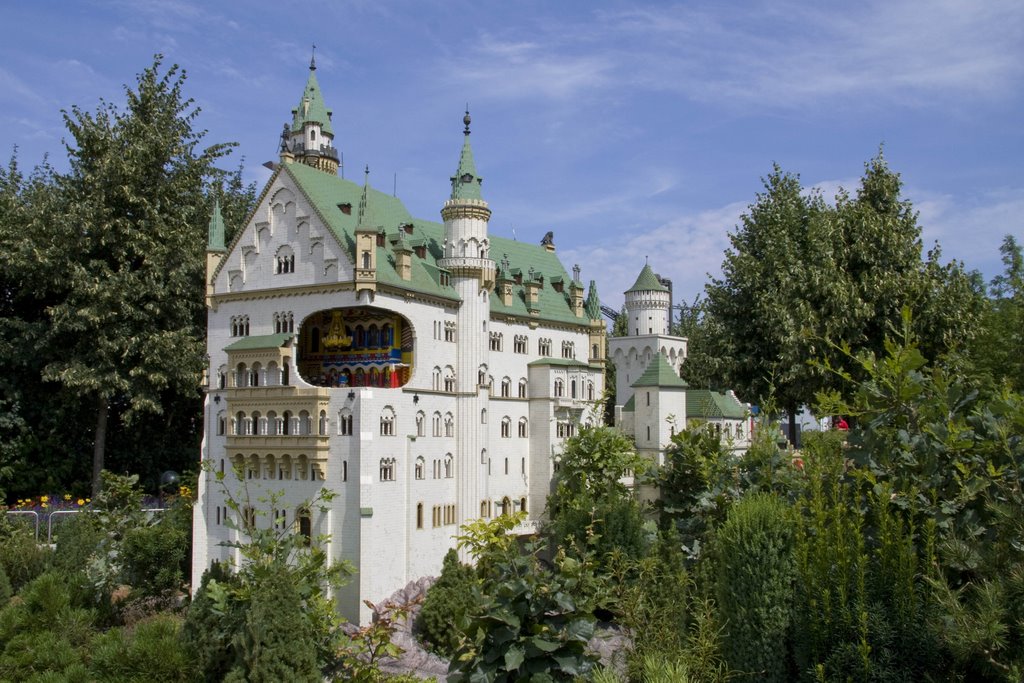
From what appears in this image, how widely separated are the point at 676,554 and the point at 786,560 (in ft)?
35.5

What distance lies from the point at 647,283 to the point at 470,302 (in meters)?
15.7

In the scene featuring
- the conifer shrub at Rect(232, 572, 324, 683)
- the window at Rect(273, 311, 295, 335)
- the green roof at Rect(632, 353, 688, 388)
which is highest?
the window at Rect(273, 311, 295, 335)

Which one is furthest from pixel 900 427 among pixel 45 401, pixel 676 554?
pixel 45 401

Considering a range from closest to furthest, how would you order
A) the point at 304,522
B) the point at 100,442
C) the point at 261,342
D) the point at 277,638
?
the point at 277,638, the point at 304,522, the point at 261,342, the point at 100,442

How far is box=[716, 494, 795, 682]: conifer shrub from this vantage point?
18781 mm

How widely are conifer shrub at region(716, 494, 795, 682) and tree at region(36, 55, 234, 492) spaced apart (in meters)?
42.0

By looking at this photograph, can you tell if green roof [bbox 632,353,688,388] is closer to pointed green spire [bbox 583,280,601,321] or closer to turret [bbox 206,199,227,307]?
pointed green spire [bbox 583,280,601,321]

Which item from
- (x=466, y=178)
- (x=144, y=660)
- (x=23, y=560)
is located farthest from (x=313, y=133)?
(x=144, y=660)

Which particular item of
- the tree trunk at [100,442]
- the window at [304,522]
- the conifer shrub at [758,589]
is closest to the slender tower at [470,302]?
the window at [304,522]

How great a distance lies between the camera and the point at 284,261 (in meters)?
49.3

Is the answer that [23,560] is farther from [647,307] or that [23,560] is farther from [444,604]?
[647,307]

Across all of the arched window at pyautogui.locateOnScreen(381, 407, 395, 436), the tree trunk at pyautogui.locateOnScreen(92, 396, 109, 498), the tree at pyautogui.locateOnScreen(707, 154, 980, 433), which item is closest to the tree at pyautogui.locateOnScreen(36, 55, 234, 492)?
the tree trunk at pyautogui.locateOnScreen(92, 396, 109, 498)

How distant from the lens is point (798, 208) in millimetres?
61500

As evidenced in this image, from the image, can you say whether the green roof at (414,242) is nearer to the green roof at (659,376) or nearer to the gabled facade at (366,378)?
the gabled facade at (366,378)
